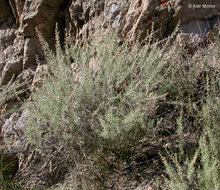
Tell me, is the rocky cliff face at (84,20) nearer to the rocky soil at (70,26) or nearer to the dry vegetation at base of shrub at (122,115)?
the rocky soil at (70,26)

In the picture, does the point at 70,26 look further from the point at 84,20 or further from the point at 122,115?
the point at 122,115

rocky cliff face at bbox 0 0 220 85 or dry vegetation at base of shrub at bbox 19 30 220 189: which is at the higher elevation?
rocky cliff face at bbox 0 0 220 85

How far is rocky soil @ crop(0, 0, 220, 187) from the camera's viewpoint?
298 centimetres

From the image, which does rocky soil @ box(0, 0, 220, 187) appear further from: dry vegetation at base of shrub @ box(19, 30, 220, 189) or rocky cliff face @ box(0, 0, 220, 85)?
dry vegetation at base of shrub @ box(19, 30, 220, 189)

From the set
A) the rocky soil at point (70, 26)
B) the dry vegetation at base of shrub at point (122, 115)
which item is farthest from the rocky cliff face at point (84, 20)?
the dry vegetation at base of shrub at point (122, 115)

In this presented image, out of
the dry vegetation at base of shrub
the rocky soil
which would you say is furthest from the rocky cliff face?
the dry vegetation at base of shrub

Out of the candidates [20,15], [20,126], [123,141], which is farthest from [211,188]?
[20,15]

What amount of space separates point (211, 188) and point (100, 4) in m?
2.42

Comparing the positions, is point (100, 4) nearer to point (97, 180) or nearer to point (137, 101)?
point (137, 101)

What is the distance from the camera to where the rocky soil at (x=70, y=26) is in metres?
2.98

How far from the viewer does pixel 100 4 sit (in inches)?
135

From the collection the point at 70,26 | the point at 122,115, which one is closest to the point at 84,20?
the point at 70,26

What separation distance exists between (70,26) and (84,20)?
0.58 metres

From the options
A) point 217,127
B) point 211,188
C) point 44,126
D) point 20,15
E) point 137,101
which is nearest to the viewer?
point 211,188
